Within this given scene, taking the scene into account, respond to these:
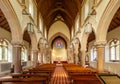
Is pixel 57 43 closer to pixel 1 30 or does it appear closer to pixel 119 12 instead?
pixel 1 30

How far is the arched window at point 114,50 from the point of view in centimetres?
1632

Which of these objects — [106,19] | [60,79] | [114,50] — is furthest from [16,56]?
[114,50]

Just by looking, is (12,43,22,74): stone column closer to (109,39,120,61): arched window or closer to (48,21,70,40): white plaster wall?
(109,39,120,61): arched window

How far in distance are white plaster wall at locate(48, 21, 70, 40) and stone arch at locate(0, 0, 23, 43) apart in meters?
22.4

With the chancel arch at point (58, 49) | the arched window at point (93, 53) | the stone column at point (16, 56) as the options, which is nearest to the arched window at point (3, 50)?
the stone column at point (16, 56)

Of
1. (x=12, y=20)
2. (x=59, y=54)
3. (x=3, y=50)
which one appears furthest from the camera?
(x=59, y=54)

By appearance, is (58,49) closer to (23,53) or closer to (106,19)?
(23,53)

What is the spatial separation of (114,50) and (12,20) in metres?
10.4

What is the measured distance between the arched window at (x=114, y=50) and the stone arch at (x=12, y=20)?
909cm

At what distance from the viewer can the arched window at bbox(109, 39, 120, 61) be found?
16.3 metres

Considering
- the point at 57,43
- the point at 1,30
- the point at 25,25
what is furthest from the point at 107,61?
the point at 57,43

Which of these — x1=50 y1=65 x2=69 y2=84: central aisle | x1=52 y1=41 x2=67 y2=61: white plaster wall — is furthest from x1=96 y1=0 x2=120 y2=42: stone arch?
x1=52 y1=41 x2=67 y2=61: white plaster wall

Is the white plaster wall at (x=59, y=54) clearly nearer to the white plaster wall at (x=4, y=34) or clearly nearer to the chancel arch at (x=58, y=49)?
the chancel arch at (x=58, y=49)

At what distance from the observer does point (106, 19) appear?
1063 centimetres
